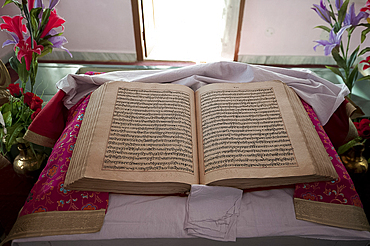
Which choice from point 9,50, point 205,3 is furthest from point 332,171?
point 205,3

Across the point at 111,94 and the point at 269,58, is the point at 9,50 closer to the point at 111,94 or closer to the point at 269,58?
the point at 111,94

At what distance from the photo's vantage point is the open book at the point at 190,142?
2.14 ft

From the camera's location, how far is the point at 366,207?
3.35ft

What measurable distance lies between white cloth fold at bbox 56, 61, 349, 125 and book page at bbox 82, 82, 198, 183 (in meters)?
0.12

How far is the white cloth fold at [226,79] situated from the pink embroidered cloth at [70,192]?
0.24 metres

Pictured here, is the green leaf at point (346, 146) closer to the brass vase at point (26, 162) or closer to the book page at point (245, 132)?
the book page at point (245, 132)

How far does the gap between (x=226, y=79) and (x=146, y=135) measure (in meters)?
0.48

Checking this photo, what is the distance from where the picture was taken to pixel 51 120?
87 centimetres

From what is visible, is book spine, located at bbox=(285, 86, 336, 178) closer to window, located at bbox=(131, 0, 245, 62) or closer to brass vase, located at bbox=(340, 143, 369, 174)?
brass vase, located at bbox=(340, 143, 369, 174)

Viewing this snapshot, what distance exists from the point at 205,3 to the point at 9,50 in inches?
87.8

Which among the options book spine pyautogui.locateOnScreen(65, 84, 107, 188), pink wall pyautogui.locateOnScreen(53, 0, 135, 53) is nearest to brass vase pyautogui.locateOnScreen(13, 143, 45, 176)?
book spine pyautogui.locateOnScreen(65, 84, 107, 188)

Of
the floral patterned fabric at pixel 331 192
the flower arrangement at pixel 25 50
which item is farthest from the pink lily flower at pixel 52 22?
the floral patterned fabric at pixel 331 192

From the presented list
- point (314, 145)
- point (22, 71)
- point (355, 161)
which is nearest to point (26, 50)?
point (22, 71)

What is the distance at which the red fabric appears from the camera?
845 millimetres
